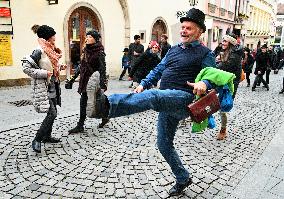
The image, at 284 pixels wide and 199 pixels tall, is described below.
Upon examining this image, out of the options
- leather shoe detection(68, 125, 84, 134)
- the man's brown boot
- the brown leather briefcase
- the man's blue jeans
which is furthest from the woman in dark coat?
the brown leather briefcase

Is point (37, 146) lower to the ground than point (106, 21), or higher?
lower

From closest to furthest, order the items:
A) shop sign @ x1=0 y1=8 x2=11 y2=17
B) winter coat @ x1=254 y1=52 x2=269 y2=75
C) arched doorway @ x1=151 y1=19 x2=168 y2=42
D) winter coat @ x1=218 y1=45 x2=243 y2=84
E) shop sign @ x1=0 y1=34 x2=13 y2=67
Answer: winter coat @ x1=218 y1=45 x2=243 y2=84 → shop sign @ x1=0 y1=8 x2=11 y2=17 → shop sign @ x1=0 y1=34 x2=13 y2=67 → winter coat @ x1=254 y1=52 x2=269 y2=75 → arched doorway @ x1=151 y1=19 x2=168 y2=42

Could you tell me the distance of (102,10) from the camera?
42.2 feet

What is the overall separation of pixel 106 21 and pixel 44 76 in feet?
30.6

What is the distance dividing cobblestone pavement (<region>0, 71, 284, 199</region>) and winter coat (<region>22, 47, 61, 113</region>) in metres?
0.80

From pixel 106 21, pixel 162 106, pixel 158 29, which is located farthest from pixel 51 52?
pixel 158 29

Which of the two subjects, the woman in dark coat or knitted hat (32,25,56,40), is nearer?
knitted hat (32,25,56,40)

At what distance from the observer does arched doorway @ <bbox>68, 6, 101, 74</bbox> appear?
39.8 ft

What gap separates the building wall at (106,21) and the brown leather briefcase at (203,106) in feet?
29.6

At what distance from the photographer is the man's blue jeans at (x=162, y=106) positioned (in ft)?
8.21

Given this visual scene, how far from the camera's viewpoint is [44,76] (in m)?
4.32

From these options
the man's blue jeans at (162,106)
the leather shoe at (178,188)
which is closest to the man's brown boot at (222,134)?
the leather shoe at (178,188)

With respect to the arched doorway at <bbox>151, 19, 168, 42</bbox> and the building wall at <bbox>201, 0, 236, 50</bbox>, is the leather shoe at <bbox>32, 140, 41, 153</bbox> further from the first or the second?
the building wall at <bbox>201, 0, 236, 50</bbox>

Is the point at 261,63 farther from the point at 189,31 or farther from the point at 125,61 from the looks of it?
the point at 189,31
